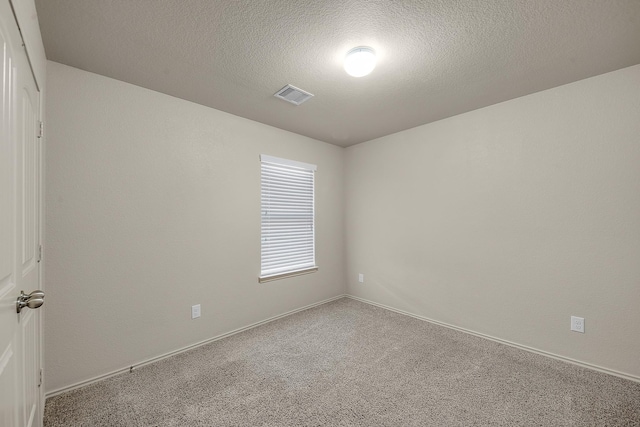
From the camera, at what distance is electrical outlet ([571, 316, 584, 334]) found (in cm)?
231

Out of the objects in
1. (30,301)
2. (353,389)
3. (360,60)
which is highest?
(360,60)

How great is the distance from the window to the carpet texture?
0.98m

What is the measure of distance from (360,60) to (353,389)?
2386 millimetres


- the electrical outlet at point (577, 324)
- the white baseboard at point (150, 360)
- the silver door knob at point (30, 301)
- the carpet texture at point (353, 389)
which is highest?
the silver door knob at point (30, 301)

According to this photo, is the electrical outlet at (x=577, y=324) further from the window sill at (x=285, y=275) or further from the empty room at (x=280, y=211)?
the window sill at (x=285, y=275)

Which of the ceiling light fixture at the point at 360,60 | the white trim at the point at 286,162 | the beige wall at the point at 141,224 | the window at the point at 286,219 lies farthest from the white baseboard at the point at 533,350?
the ceiling light fixture at the point at 360,60

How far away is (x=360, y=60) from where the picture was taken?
6.27 feet

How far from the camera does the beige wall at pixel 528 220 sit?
7.09 ft

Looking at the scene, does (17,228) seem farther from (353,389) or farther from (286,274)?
(286,274)

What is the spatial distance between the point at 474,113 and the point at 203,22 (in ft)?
8.99

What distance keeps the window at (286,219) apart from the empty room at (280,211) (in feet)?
0.15

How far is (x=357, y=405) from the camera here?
1.83 m

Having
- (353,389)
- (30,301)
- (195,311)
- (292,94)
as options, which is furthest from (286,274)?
(30,301)

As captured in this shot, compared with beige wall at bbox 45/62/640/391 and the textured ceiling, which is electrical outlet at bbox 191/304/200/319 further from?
the textured ceiling
